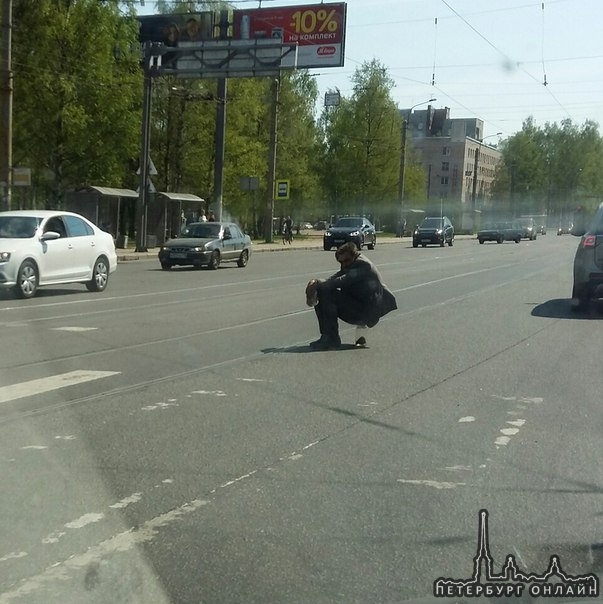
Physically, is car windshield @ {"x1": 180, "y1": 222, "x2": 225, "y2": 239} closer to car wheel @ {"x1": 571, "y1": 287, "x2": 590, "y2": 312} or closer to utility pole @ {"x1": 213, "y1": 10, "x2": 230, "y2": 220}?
utility pole @ {"x1": 213, "y1": 10, "x2": 230, "y2": 220}

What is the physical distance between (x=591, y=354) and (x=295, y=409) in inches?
204

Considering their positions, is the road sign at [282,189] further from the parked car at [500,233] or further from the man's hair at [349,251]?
the man's hair at [349,251]

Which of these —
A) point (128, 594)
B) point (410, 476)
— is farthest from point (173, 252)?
point (128, 594)

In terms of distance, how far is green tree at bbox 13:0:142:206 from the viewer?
125 feet

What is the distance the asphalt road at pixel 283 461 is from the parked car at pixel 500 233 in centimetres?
5414

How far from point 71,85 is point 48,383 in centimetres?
2951

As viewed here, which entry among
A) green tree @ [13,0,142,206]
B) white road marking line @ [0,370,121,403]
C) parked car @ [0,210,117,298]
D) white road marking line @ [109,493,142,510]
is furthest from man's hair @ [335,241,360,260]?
green tree @ [13,0,142,206]

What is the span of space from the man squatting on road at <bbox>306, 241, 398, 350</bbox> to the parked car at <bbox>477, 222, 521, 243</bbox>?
55985 mm

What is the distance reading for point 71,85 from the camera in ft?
123

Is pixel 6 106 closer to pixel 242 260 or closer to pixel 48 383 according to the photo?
pixel 242 260

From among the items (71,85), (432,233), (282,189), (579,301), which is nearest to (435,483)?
(579,301)

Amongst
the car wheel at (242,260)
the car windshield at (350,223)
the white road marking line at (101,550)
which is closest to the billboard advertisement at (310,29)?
the car windshield at (350,223)

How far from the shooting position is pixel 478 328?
1536cm

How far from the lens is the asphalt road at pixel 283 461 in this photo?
16.1 ft
